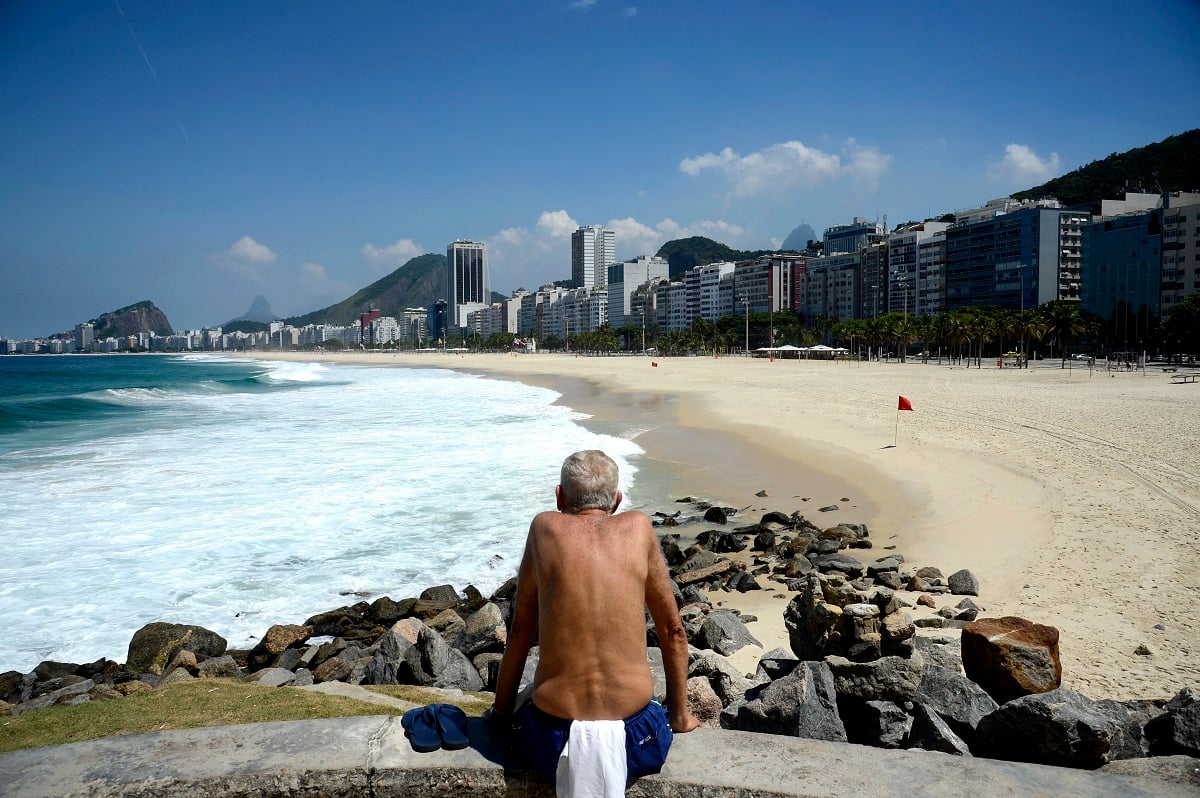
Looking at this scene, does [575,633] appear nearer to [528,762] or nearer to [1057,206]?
[528,762]

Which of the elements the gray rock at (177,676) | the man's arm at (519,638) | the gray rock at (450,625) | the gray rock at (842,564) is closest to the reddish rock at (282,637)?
the gray rock at (177,676)

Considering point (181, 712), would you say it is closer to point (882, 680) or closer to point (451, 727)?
point (451, 727)

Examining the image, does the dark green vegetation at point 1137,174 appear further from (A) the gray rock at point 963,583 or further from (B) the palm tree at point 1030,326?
(A) the gray rock at point 963,583

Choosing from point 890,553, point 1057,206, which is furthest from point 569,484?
point 1057,206

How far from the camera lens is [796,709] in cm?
378

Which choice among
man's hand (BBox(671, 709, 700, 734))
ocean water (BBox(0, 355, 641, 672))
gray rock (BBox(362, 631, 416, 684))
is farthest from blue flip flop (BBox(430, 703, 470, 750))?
ocean water (BBox(0, 355, 641, 672))

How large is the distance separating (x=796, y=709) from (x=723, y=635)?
283 centimetres

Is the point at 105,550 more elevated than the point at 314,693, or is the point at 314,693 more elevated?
the point at 314,693

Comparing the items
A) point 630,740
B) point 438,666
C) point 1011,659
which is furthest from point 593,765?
point 438,666

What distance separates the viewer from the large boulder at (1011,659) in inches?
164

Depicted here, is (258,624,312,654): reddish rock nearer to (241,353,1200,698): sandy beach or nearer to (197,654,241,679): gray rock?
(197,654,241,679): gray rock

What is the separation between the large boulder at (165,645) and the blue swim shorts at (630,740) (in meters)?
5.61

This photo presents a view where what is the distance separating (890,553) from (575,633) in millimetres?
8248

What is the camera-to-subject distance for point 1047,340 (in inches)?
3570
